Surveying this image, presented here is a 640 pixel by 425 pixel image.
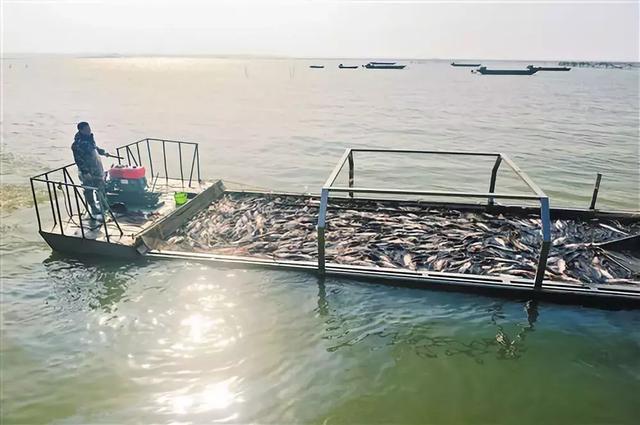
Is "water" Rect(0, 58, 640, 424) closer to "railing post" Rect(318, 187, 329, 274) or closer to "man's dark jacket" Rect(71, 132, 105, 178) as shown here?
"railing post" Rect(318, 187, 329, 274)

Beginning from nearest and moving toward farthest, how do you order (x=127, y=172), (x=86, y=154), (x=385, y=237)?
(x=86, y=154) < (x=385, y=237) < (x=127, y=172)

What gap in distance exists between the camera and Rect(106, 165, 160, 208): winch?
11898mm

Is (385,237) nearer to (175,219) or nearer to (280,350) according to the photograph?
(280,350)

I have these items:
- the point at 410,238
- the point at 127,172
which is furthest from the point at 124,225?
the point at 410,238

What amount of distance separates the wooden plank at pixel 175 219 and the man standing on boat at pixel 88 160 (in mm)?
1183

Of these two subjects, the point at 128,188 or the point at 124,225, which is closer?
the point at 124,225

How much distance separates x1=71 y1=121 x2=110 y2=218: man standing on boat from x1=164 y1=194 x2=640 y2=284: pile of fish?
2294 mm

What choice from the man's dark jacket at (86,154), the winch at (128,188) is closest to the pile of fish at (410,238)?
the winch at (128,188)

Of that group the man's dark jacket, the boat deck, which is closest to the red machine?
the man's dark jacket

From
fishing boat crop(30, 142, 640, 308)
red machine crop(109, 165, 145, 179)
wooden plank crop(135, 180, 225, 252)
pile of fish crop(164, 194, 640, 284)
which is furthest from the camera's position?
red machine crop(109, 165, 145, 179)

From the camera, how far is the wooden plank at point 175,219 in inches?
422

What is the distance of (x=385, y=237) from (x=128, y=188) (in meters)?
7.06

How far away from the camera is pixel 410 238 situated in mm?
11297

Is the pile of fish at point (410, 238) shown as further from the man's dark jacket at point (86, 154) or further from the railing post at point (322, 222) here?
the man's dark jacket at point (86, 154)
